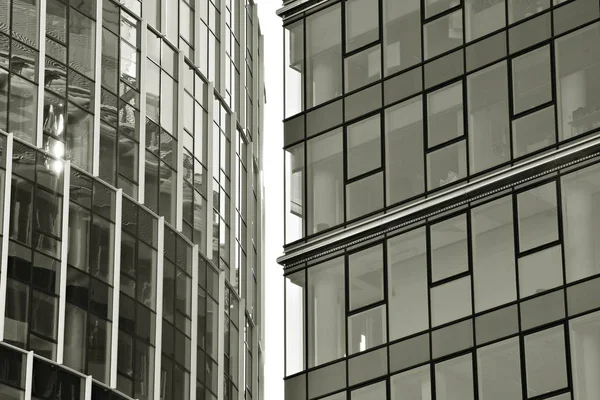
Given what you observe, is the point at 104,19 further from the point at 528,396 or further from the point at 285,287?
the point at 528,396

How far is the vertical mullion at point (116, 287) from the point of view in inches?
2203

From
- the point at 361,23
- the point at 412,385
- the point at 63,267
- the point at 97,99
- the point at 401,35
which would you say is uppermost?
the point at 97,99

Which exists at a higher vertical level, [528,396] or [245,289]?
[245,289]

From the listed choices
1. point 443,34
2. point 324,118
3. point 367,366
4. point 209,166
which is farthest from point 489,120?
point 209,166

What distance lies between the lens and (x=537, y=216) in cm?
4119

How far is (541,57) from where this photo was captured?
42500 mm

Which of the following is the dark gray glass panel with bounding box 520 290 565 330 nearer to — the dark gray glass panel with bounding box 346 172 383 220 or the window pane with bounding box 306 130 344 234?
the dark gray glass panel with bounding box 346 172 383 220

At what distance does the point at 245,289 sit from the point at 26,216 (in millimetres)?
17054

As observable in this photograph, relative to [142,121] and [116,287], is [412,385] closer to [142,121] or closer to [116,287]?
[116,287]

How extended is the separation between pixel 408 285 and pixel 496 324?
2817 millimetres

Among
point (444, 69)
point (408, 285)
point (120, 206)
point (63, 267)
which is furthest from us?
point (120, 206)

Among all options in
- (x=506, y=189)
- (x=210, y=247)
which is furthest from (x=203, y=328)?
(x=506, y=189)

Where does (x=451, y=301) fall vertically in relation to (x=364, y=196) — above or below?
below

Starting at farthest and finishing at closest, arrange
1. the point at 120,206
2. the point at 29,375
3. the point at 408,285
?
the point at 120,206, the point at 29,375, the point at 408,285
